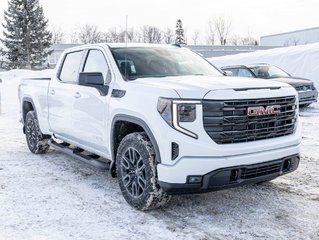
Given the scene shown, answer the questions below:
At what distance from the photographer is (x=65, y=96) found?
5988 millimetres

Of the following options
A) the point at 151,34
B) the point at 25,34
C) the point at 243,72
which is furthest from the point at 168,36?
the point at 243,72

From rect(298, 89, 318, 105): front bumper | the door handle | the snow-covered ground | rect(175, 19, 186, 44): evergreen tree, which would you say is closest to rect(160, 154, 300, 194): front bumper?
the snow-covered ground

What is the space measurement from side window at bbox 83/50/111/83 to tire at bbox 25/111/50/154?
2.14 meters

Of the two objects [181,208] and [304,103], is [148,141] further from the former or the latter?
[304,103]

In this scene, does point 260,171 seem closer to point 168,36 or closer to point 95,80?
point 95,80

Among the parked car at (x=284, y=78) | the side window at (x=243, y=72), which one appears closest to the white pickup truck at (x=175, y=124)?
the parked car at (x=284, y=78)

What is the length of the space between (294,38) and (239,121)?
65011 millimetres

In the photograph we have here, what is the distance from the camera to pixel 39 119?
723cm

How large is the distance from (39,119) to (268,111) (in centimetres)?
441

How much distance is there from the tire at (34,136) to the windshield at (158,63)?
2.75 m

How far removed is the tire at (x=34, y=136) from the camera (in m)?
7.36

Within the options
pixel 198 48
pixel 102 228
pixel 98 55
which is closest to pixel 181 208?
pixel 102 228

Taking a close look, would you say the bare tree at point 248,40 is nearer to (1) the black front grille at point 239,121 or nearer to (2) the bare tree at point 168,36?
(2) the bare tree at point 168,36

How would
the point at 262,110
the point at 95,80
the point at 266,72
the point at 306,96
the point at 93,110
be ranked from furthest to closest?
the point at 266,72, the point at 306,96, the point at 93,110, the point at 95,80, the point at 262,110
